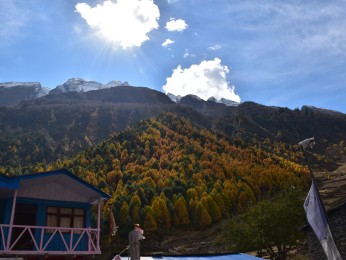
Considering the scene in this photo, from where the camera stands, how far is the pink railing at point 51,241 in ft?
63.2

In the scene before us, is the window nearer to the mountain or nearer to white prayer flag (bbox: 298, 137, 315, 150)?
white prayer flag (bbox: 298, 137, 315, 150)

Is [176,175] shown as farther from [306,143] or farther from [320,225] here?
[320,225]

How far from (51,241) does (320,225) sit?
1452 cm

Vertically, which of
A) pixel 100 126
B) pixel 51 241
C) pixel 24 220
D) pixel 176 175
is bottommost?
pixel 51 241

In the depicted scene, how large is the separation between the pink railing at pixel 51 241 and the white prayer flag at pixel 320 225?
13.0m

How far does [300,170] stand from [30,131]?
109 metres

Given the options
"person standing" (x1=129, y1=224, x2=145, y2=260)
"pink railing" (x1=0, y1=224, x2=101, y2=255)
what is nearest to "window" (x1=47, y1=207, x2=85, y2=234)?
"pink railing" (x1=0, y1=224, x2=101, y2=255)

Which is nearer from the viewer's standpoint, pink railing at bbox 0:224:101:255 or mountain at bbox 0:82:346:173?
pink railing at bbox 0:224:101:255

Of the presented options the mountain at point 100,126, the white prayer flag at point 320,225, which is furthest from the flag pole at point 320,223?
the mountain at point 100,126

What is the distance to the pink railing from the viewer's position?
758 inches

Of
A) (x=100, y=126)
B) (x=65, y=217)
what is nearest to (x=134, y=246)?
(x=65, y=217)

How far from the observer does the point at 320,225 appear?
40.3 feet

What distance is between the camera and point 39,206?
21.2m

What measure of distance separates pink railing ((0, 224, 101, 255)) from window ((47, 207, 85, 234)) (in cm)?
47
